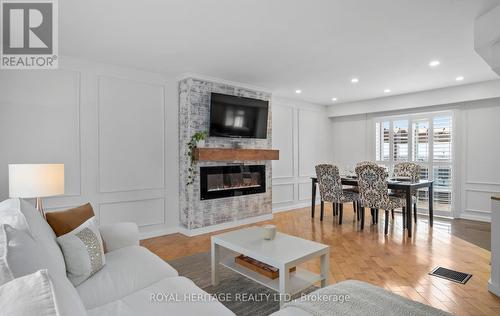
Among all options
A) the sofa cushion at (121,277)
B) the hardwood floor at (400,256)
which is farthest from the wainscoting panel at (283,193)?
the sofa cushion at (121,277)

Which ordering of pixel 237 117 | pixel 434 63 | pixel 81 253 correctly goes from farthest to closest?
pixel 237 117, pixel 434 63, pixel 81 253

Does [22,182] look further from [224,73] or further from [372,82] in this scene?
[372,82]

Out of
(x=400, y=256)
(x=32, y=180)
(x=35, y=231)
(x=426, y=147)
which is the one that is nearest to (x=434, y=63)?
(x=426, y=147)

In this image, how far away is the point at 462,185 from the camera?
548cm

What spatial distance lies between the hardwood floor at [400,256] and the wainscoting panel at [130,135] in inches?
37.2

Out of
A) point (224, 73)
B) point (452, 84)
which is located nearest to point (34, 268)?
point (224, 73)

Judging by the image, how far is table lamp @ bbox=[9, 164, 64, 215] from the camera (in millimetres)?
2457

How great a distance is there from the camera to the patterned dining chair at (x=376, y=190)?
436cm

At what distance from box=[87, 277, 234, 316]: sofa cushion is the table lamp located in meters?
1.61

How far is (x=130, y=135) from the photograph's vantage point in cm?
412

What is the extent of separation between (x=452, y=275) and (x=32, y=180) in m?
4.08

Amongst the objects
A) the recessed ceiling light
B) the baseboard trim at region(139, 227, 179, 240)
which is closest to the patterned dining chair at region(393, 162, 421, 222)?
the recessed ceiling light

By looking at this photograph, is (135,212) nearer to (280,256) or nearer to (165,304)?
(280,256)

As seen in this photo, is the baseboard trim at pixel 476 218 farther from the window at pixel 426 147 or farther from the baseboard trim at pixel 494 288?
the baseboard trim at pixel 494 288
